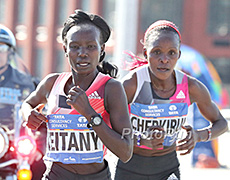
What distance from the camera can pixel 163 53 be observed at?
304cm

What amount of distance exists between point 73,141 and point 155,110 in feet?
2.60

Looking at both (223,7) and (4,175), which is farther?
(223,7)

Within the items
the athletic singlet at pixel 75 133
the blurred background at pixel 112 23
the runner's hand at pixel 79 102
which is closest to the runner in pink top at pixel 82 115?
the athletic singlet at pixel 75 133

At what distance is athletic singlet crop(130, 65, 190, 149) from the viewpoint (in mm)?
3061

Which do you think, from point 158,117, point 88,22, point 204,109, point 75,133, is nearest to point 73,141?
point 75,133

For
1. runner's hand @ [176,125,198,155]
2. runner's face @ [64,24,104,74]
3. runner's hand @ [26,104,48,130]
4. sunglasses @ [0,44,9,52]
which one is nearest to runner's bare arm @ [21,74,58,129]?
runner's hand @ [26,104,48,130]

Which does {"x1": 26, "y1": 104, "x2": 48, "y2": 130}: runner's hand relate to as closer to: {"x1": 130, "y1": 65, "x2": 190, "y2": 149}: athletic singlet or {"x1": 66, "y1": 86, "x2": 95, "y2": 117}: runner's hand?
{"x1": 66, "y1": 86, "x2": 95, "y2": 117}: runner's hand

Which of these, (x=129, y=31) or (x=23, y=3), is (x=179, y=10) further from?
(x=129, y=31)

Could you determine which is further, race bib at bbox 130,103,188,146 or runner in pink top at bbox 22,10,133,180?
race bib at bbox 130,103,188,146

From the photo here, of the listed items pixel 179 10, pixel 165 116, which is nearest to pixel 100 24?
pixel 165 116

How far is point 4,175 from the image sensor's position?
3.57m

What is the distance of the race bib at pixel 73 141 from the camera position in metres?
2.48

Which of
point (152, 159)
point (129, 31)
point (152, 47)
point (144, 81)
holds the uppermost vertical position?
point (129, 31)

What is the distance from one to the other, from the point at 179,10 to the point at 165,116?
32.0m
